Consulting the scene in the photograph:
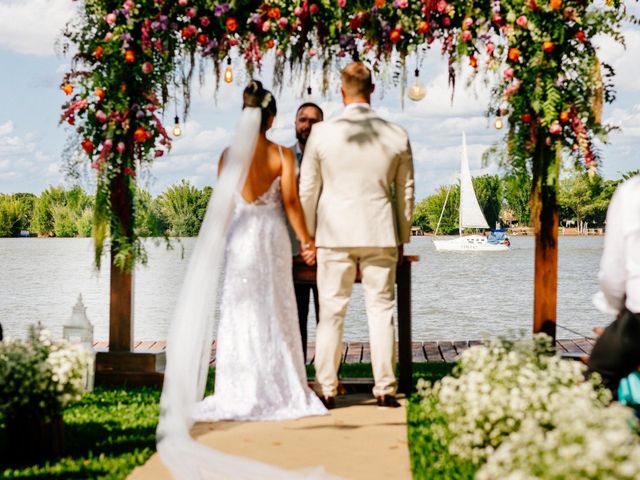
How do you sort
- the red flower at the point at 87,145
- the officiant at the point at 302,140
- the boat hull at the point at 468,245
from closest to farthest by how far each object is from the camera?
the officiant at the point at 302,140, the red flower at the point at 87,145, the boat hull at the point at 468,245

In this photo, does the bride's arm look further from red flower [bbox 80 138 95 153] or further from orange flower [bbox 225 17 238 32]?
red flower [bbox 80 138 95 153]

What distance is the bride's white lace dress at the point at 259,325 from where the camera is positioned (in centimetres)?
525

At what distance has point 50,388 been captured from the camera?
172 inches

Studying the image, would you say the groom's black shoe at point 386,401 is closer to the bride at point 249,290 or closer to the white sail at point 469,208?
the bride at point 249,290

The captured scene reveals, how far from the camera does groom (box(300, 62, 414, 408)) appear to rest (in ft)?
17.0

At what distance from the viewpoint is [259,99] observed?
17.5ft

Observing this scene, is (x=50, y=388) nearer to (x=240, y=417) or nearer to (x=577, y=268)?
(x=240, y=417)

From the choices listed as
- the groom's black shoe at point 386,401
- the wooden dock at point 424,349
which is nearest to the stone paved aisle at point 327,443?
the groom's black shoe at point 386,401

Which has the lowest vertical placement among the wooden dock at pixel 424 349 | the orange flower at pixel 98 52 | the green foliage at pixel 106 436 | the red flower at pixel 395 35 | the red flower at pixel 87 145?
the green foliage at pixel 106 436

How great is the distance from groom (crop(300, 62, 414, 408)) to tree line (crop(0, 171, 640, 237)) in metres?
1.19

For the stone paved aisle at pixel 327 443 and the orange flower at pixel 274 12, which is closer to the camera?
the stone paved aisle at pixel 327 443

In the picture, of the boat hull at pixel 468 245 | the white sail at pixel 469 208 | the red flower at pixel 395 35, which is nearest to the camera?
the red flower at pixel 395 35

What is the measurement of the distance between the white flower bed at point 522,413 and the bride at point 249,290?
4.18 ft

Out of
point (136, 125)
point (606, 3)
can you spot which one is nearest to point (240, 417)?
point (136, 125)
